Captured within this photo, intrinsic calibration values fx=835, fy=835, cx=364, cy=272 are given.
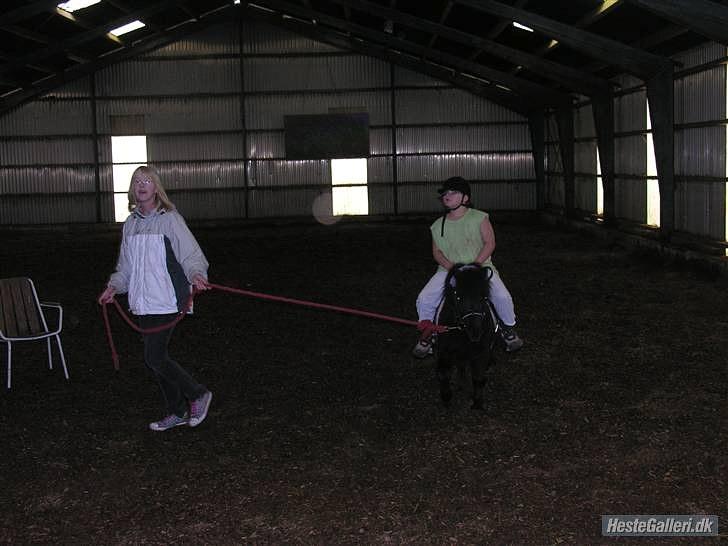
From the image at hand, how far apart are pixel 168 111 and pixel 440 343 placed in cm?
2564

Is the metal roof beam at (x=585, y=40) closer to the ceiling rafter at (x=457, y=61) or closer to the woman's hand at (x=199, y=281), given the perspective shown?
the ceiling rafter at (x=457, y=61)

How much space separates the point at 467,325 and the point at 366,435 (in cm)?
115

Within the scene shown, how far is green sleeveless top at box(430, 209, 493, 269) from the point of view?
268 inches

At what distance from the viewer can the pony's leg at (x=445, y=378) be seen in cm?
684

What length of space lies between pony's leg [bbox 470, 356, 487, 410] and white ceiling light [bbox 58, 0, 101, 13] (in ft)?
62.9

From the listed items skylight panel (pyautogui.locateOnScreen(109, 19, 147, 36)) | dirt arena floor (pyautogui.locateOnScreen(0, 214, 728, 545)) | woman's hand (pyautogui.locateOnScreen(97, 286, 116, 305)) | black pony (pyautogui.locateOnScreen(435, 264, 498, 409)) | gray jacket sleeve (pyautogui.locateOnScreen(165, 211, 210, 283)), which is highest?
skylight panel (pyautogui.locateOnScreen(109, 19, 147, 36))

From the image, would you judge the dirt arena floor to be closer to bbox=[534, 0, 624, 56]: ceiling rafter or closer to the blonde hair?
the blonde hair

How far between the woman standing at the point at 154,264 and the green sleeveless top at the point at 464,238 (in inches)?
82.2

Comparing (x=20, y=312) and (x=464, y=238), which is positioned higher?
(x=464, y=238)

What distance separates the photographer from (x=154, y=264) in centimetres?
574

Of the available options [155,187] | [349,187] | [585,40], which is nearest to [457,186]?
[155,187]

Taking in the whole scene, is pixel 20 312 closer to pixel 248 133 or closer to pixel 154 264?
pixel 154 264

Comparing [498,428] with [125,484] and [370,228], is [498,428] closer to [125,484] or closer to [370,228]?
[125,484]

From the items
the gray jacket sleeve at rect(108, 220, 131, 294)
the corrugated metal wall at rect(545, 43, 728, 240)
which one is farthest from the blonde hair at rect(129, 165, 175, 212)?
the corrugated metal wall at rect(545, 43, 728, 240)
